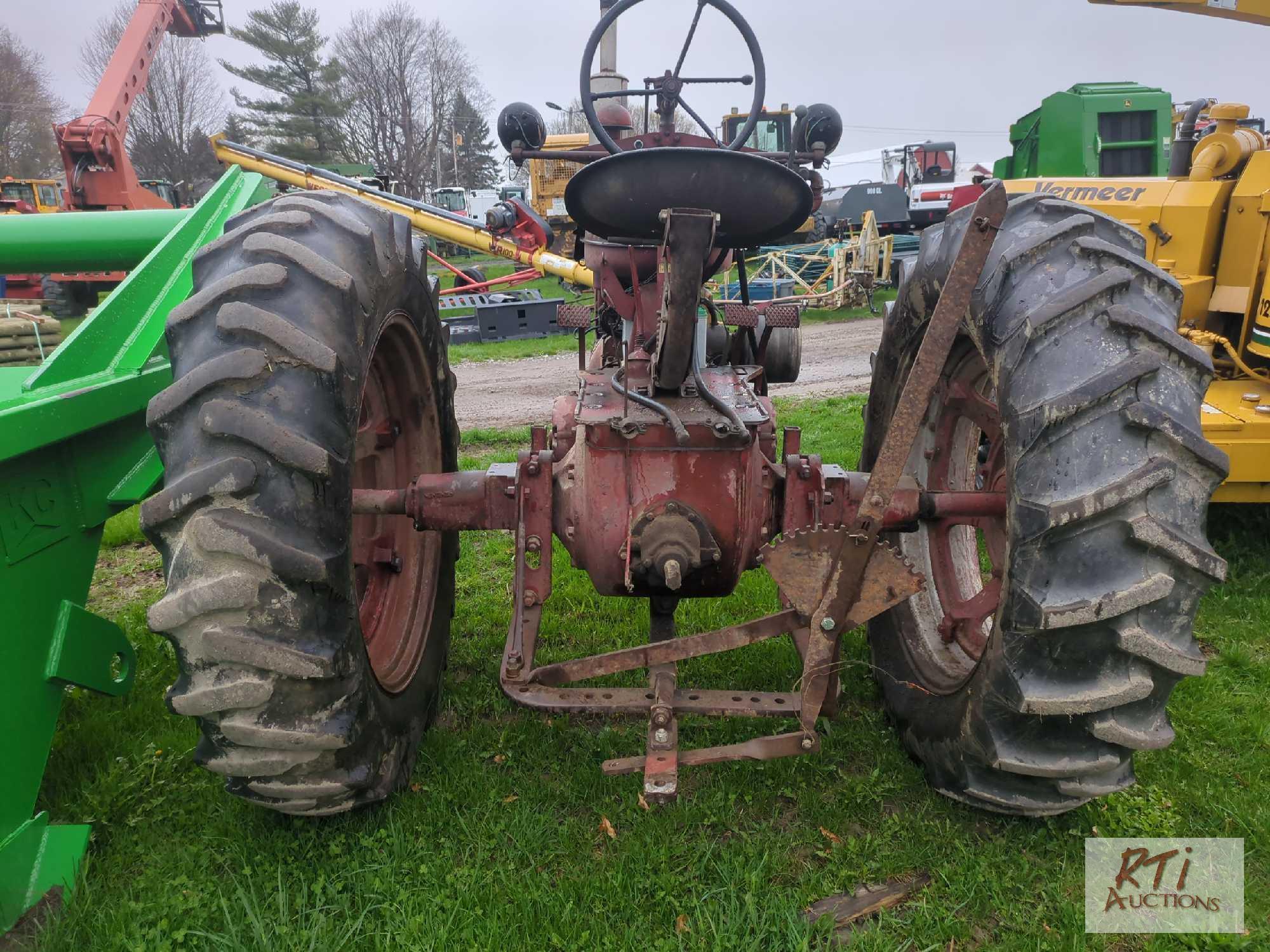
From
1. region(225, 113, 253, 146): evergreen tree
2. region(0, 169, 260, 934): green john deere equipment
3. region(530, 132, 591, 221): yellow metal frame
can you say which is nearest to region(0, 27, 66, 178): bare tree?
region(225, 113, 253, 146): evergreen tree

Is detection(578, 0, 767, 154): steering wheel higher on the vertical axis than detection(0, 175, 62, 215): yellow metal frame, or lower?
lower

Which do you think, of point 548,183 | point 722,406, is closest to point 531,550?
point 722,406

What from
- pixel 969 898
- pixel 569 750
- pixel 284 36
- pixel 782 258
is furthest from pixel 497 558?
pixel 284 36

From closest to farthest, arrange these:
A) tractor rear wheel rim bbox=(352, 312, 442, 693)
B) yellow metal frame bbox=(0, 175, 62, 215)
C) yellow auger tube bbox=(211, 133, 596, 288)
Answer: tractor rear wheel rim bbox=(352, 312, 442, 693), yellow auger tube bbox=(211, 133, 596, 288), yellow metal frame bbox=(0, 175, 62, 215)

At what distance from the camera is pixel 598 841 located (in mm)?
2332

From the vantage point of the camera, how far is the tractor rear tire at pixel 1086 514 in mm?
1744

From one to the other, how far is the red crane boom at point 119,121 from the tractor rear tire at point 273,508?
658 cm

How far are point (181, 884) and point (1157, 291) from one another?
9.10 ft

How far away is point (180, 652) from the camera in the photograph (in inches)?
70.2

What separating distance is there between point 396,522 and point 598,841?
131 cm

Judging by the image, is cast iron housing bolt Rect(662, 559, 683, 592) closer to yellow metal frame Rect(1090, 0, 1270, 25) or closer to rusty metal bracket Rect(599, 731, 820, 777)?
rusty metal bracket Rect(599, 731, 820, 777)

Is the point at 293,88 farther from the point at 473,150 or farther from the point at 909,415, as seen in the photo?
the point at 909,415

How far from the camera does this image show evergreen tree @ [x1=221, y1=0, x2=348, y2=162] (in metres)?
36.9

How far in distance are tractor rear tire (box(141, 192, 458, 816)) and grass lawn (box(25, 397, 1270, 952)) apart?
299 millimetres
